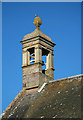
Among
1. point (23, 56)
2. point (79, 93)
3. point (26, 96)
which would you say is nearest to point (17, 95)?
point (26, 96)

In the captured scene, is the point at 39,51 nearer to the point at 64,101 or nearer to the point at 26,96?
the point at 26,96

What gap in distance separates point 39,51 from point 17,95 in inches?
162

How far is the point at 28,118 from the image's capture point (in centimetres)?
2362

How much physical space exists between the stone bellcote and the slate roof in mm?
1007

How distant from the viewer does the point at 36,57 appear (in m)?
29.0

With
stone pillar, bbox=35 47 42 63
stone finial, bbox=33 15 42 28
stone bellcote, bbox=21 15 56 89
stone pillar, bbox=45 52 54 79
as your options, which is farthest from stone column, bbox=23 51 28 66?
stone finial, bbox=33 15 42 28

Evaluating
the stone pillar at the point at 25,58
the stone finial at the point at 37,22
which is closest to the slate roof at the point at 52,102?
the stone pillar at the point at 25,58

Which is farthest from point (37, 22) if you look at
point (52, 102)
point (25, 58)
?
point (52, 102)

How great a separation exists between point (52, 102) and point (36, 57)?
5.87 metres

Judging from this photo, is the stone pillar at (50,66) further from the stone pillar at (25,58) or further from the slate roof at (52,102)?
the slate roof at (52,102)

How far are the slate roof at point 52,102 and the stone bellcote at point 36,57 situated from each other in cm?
101

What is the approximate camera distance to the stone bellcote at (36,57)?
28.3 metres

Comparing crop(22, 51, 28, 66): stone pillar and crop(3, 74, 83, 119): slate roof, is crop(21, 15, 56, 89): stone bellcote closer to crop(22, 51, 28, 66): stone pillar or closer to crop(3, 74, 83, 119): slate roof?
crop(22, 51, 28, 66): stone pillar

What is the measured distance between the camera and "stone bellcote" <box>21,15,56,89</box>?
28328 mm
